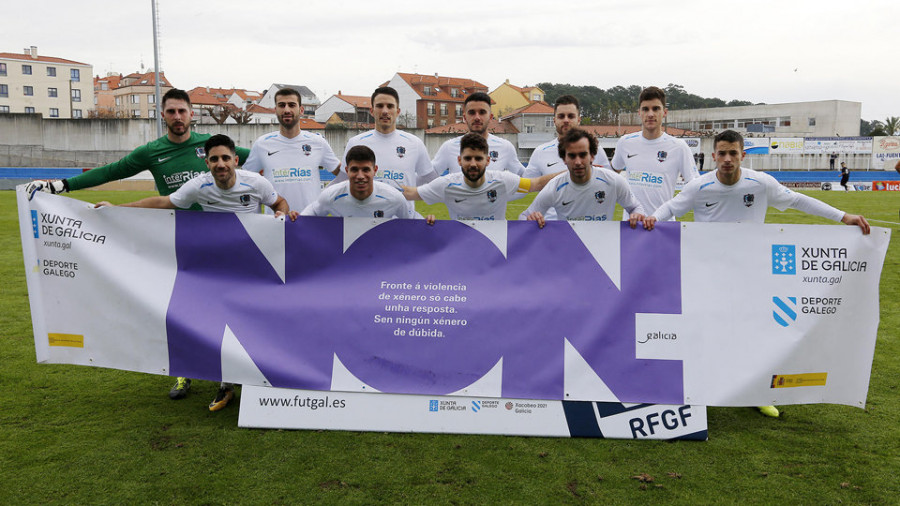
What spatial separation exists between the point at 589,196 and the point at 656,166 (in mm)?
1640

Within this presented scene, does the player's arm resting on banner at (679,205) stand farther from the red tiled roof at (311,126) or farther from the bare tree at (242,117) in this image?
the red tiled roof at (311,126)

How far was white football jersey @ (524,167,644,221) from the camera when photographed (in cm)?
521

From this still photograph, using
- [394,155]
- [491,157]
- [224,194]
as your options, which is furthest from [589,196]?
[224,194]

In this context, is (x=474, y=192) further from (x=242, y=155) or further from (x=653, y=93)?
(x=242, y=155)

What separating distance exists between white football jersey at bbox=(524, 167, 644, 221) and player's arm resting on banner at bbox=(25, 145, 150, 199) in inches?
129

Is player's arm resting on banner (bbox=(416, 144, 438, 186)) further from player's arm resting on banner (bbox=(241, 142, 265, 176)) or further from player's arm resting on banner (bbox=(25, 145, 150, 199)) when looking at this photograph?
player's arm resting on banner (bbox=(25, 145, 150, 199))

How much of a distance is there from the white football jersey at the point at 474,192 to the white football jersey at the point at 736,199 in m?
1.19

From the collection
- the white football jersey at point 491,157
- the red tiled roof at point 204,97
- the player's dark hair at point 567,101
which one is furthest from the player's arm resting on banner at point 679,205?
the red tiled roof at point 204,97

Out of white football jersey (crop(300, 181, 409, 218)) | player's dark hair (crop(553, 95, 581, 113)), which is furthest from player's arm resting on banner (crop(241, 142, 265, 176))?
player's dark hair (crop(553, 95, 581, 113))

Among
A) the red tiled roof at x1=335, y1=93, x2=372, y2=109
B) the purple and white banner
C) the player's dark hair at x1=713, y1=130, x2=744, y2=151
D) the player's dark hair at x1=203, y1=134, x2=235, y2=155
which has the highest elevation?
the red tiled roof at x1=335, y1=93, x2=372, y2=109

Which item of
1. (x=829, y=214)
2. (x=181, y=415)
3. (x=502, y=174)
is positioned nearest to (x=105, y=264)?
(x=181, y=415)

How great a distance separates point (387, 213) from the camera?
5316 mm

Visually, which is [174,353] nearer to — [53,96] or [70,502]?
[70,502]

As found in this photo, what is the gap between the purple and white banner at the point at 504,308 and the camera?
463 cm
